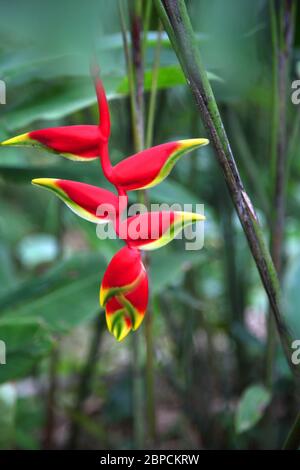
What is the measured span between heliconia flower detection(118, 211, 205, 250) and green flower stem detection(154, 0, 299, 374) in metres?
0.04

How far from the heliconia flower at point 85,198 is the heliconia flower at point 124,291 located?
0.07 feet

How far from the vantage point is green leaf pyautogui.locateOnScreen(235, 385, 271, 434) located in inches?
21.6

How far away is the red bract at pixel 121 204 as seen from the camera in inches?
12.1

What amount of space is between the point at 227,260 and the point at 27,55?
0.41 m

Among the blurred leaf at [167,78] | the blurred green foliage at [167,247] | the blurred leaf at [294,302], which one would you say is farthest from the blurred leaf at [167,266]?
the blurred leaf at [167,78]

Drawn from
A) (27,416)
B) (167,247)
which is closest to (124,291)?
(167,247)

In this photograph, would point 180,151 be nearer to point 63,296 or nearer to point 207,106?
point 207,106

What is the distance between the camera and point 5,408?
0.66 metres

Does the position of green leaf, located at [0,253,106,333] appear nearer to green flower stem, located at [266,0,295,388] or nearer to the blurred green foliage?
the blurred green foliage

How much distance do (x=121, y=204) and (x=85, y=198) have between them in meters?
0.02

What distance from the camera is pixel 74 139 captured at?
0.32 metres

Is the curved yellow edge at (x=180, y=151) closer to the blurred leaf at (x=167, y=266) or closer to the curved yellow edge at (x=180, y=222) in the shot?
the curved yellow edge at (x=180, y=222)

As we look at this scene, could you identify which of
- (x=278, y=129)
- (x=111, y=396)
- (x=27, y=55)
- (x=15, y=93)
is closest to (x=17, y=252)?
(x=111, y=396)

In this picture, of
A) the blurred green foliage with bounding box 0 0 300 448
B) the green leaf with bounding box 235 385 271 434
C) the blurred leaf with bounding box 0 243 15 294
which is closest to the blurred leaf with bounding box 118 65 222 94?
the blurred green foliage with bounding box 0 0 300 448
